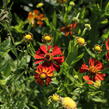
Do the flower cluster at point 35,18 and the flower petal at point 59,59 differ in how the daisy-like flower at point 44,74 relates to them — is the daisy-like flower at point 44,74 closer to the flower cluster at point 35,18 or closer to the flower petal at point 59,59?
the flower petal at point 59,59

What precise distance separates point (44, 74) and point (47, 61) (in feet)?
0.34

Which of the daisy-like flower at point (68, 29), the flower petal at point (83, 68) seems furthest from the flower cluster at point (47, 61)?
the daisy-like flower at point (68, 29)

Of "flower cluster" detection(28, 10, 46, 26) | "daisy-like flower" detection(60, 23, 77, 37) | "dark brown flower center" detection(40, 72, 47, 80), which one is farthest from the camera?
"flower cluster" detection(28, 10, 46, 26)

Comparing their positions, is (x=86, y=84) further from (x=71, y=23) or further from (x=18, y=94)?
(x=71, y=23)

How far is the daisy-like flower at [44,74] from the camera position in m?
1.42

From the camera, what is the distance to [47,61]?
1492 mm

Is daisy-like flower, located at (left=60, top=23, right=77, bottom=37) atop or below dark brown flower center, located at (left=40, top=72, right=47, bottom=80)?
atop

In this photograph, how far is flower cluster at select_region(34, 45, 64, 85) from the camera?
1.43m

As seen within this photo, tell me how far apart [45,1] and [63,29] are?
1.28 feet

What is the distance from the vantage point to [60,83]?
156 centimetres

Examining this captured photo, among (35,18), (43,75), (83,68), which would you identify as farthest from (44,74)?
(35,18)

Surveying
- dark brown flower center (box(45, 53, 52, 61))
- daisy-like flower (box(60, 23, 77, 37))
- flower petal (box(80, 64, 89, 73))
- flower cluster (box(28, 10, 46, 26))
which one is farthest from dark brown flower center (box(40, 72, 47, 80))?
flower cluster (box(28, 10, 46, 26))

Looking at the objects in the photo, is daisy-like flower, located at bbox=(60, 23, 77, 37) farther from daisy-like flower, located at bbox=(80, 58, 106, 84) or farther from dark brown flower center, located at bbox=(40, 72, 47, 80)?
dark brown flower center, located at bbox=(40, 72, 47, 80)

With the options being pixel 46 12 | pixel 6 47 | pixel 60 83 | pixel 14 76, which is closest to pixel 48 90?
pixel 60 83
